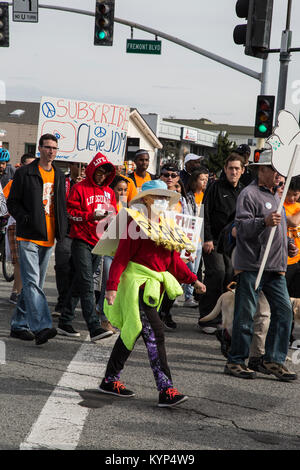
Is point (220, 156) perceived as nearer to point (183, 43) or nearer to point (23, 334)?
point (183, 43)

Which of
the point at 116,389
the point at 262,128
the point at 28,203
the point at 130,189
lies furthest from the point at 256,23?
the point at 116,389

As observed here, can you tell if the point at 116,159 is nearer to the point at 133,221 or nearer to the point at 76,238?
the point at 76,238

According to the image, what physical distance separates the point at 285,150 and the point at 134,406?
2.69 m

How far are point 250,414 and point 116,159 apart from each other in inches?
269

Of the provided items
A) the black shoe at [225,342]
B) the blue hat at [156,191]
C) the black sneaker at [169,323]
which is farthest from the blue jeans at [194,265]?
the blue hat at [156,191]

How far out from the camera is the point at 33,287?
7.55 m

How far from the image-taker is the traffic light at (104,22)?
15836 mm

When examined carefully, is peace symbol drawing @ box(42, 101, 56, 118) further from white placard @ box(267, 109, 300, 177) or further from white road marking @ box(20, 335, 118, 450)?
white placard @ box(267, 109, 300, 177)

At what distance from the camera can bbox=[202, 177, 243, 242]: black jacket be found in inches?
357

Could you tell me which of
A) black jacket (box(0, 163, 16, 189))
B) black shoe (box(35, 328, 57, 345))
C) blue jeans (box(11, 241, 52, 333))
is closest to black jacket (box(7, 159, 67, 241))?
blue jeans (box(11, 241, 52, 333))

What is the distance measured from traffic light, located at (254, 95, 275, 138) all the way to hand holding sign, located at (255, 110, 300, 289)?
694 centimetres

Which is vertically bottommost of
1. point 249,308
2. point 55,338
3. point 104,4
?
point 55,338

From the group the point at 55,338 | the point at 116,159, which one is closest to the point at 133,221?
the point at 55,338
